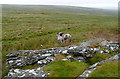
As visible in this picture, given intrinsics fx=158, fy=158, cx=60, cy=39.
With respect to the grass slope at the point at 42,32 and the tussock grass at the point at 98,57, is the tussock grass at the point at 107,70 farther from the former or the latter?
the grass slope at the point at 42,32

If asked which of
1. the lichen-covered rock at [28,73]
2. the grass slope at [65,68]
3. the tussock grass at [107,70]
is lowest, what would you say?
the lichen-covered rock at [28,73]

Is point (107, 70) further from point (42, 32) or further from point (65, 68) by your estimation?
point (42, 32)

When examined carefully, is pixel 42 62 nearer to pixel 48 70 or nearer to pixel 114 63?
pixel 48 70

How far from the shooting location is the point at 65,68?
14914mm

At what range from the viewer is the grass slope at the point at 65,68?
13.9m

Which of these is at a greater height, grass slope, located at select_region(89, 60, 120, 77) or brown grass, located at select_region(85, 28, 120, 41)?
brown grass, located at select_region(85, 28, 120, 41)

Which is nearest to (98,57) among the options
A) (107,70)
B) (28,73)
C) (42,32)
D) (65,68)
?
(107,70)

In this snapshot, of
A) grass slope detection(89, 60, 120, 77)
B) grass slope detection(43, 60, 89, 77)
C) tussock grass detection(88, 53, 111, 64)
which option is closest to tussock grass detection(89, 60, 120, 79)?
grass slope detection(89, 60, 120, 77)

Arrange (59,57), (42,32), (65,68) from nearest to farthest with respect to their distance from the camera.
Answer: (65,68)
(59,57)
(42,32)

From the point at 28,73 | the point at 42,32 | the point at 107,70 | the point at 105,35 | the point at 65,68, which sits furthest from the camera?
the point at 42,32

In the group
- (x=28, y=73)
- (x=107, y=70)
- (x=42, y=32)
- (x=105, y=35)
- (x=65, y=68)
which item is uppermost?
(x=42, y=32)

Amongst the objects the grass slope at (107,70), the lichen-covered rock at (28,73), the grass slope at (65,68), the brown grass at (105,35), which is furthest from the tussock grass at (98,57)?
the brown grass at (105,35)

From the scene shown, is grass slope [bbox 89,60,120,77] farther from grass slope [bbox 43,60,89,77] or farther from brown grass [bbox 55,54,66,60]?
brown grass [bbox 55,54,66,60]

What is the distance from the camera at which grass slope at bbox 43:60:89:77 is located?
545 inches
